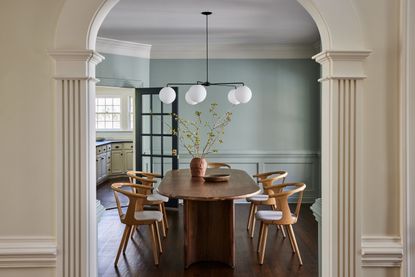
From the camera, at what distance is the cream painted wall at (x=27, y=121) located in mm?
2033

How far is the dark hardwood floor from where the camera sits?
12.5 feet

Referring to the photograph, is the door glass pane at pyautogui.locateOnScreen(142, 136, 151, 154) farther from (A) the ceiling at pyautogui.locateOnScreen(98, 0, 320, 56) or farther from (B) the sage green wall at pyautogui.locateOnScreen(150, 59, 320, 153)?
(A) the ceiling at pyautogui.locateOnScreen(98, 0, 320, 56)

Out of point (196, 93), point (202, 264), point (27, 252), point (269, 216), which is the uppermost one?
point (196, 93)

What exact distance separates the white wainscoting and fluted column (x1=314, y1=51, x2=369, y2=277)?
16.1 ft

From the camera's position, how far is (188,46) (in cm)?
685

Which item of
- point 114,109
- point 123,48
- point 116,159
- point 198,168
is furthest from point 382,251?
point 114,109

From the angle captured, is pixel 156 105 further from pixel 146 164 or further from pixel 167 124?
pixel 146 164

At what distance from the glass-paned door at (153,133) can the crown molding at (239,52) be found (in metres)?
0.84

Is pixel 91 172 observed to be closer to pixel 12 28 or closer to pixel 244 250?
pixel 12 28

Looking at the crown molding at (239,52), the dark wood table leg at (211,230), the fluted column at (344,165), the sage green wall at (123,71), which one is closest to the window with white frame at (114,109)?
the sage green wall at (123,71)

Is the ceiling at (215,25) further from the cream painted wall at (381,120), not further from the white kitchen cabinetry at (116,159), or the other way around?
the white kitchen cabinetry at (116,159)

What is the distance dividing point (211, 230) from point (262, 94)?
140 inches

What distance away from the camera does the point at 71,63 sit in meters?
2.03

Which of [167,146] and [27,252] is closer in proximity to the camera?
[27,252]
